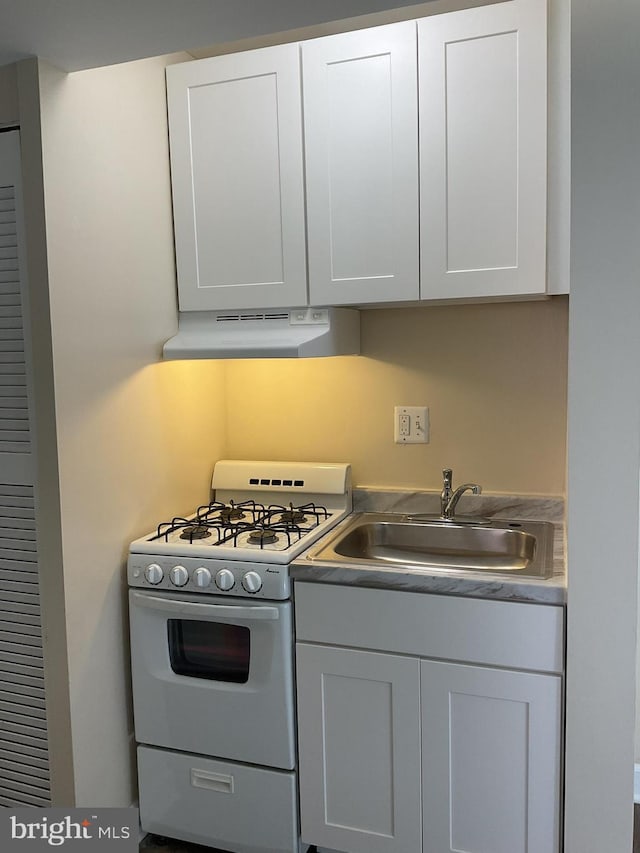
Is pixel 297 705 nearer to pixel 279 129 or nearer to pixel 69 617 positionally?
pixel 69 617

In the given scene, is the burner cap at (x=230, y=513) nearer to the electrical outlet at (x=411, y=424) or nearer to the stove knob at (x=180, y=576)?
the stove knob at (x=180, y=576)

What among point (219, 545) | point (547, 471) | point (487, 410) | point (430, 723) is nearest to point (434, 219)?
point (487, 410)

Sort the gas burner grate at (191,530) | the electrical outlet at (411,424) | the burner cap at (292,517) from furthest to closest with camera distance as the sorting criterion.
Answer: the electrical outlet at (411,424), the burner cap at (292,517), the gas burner grate at (191,530)

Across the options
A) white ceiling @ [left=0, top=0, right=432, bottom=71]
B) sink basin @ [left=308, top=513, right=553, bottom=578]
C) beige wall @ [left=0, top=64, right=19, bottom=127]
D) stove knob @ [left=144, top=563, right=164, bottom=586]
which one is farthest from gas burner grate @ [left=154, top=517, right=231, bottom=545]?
white ceiling @ [left=0, top=0, right=432, bottom=71]

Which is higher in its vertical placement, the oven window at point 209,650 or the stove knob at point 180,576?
the stove knob at point 180,576

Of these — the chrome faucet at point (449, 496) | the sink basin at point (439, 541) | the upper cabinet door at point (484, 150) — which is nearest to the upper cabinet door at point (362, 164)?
the upper cabinet door at point (484, 150)

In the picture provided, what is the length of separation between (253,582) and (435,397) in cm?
95

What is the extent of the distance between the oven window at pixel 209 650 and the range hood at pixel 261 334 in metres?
0.82

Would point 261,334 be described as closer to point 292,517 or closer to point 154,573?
point 292,517

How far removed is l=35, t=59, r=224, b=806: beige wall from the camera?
73.7 inches

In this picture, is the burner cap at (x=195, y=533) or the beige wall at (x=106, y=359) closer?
the beige wall at (x=106, y=359)

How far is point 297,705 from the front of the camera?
2.00 meters

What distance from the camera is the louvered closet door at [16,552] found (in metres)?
1.86

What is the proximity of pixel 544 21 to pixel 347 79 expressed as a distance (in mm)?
558
